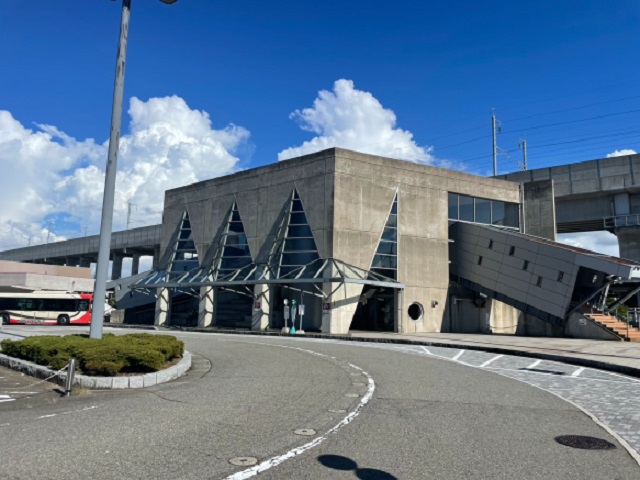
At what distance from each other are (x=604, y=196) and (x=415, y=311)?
76.2ft

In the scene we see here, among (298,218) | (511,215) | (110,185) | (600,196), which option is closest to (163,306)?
(298,218)

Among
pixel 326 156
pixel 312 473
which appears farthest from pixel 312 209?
pixel 312 473

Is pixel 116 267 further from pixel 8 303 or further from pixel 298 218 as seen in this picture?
pixel 298 218

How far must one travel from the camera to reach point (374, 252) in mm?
32719

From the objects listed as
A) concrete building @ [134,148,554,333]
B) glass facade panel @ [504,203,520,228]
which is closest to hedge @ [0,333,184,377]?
concrete building @ [134,148,554,333]

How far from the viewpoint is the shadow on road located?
4.95 meters

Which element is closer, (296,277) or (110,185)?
(110,185)

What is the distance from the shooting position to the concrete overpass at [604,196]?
41.6 metres

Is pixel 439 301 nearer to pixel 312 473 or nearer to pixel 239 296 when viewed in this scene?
pixel 239 296

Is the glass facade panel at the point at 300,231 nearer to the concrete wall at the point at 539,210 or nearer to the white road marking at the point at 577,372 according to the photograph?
the concrete wall at the point at 539,210

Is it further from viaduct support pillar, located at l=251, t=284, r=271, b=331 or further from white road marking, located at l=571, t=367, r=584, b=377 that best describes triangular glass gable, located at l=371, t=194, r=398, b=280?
white road marking, located at l=571, t=367, r=584, b=377

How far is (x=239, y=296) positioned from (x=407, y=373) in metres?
26.7

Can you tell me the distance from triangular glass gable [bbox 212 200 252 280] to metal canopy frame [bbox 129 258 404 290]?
78 cm

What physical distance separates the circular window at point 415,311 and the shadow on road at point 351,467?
93.2ft
